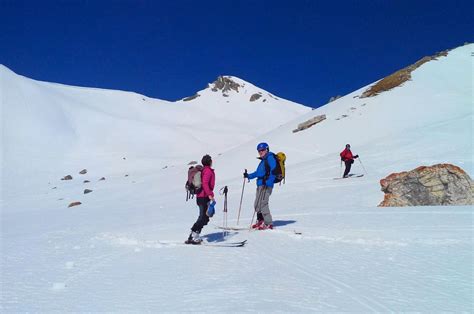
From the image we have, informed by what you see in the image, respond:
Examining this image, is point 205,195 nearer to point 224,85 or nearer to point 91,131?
point 91,131

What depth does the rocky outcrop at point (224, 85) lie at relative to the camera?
413ft

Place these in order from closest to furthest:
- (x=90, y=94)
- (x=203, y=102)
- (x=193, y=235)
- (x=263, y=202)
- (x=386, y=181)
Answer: (x=193, y=235) → (x=263, y=202) → (x=386, y=181) → (x=90, y=94) → (x=203, y=102)

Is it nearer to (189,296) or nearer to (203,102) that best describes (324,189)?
(189,296)

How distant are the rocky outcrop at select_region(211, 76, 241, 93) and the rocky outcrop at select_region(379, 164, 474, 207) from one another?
114269 mm

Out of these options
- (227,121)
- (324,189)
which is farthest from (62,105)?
(324,189)

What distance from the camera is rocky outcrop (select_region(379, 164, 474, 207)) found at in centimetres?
1166

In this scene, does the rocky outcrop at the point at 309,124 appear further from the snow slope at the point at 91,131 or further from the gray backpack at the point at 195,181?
the gray backpack at the point at 195,181

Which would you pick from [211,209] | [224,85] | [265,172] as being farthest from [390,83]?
[224,85]

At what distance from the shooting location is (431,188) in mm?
11945

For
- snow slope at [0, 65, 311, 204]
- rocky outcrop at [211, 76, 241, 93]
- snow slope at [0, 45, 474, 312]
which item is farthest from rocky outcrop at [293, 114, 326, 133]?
rocky outcrop at [211, 76, 241, 93]

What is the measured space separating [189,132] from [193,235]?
2355 inches

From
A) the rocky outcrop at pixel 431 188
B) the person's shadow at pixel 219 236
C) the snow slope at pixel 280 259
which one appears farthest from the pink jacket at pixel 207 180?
the rocky outcrop at pixel 431 188

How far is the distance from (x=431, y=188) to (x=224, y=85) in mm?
119362

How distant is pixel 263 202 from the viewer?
9406mm
